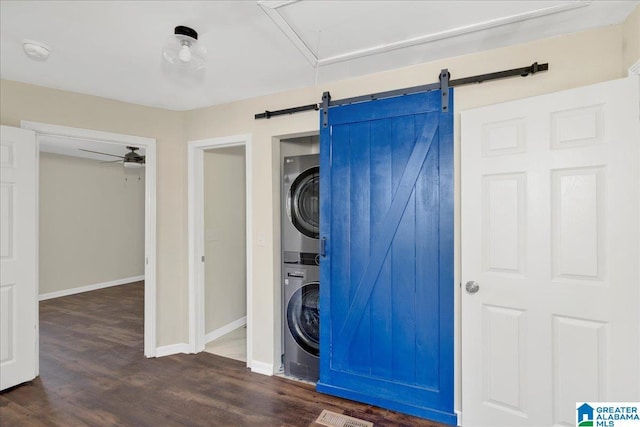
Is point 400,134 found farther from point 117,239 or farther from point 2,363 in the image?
point 117,239

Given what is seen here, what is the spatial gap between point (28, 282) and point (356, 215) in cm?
274

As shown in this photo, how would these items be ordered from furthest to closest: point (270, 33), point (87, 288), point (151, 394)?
1. point (87, 288)
2. point (151, 394)
3. point (270, 33)

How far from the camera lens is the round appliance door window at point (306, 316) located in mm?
2684

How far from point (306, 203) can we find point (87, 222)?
534 cm

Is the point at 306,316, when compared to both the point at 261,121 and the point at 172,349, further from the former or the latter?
the point at 261,121

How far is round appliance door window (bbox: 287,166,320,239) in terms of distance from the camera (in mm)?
2664

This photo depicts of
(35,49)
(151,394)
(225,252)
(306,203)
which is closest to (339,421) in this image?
(151,394)

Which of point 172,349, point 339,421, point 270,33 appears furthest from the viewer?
point 172,349

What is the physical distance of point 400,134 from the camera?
7.23 ft

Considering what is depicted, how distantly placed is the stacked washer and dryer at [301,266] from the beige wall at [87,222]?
16.4 ft

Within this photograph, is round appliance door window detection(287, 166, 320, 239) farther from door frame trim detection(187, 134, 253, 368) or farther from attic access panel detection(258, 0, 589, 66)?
attic access panel detection(258, 0, 589, 66)

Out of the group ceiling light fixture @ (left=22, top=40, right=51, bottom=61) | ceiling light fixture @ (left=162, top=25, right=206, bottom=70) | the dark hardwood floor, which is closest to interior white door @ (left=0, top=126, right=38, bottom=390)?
the dark hardwood floor

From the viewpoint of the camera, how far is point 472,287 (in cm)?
192

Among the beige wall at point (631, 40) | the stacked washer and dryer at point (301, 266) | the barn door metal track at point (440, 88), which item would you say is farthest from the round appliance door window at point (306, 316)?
the beige wall at point (631, 40)
